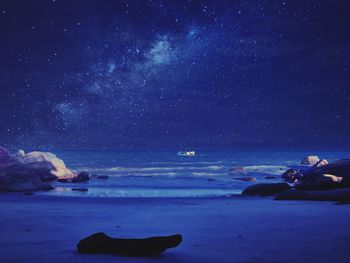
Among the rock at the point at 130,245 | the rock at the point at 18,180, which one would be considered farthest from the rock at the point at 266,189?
the rock at the point at 130,245

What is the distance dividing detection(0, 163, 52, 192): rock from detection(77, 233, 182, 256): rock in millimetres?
15375

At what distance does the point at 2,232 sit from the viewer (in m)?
6.15

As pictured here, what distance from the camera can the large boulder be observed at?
91.5 feet

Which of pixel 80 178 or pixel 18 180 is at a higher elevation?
pixel 80 178

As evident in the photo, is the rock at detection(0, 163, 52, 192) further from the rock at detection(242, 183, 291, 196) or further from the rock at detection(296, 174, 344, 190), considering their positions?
the rock at detection(296, 174, 344, 190)

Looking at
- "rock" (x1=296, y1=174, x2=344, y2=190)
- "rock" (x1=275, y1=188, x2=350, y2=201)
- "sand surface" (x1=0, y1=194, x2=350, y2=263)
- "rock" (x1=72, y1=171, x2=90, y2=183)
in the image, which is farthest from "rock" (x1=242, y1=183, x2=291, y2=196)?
"rock" (x1=72, y1=171, x2=90, y2=183)

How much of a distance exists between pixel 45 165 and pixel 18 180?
10.1m

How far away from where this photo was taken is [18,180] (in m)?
18.8

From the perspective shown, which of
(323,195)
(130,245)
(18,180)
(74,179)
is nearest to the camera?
(130,245)

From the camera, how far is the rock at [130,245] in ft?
13.3

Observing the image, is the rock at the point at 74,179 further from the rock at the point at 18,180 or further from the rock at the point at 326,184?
the rock at the point at 326,184

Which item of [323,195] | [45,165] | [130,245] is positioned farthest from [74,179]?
[130,245]

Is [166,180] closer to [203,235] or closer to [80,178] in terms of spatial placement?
[80,178]

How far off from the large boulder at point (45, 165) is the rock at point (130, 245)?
24.5 m
